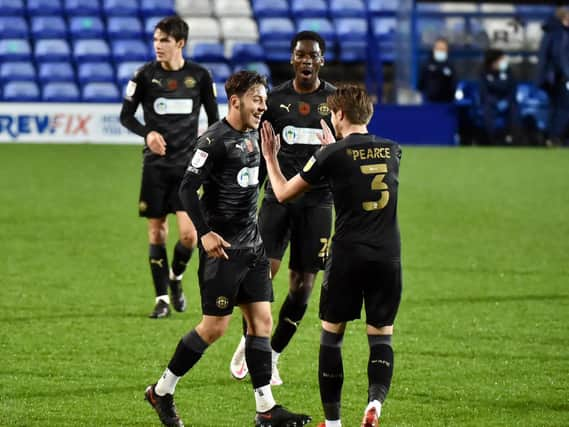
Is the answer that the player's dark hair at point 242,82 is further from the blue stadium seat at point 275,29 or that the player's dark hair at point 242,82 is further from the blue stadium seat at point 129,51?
the blue stadium seat at point 275,29

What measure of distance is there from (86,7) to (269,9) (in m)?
3.99

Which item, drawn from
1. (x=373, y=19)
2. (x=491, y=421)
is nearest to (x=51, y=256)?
(x=491, y=421)

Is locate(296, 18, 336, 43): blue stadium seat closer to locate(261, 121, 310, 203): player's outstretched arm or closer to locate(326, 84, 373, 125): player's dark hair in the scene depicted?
locate(261, 121, 310, 203): player's outstretched arm

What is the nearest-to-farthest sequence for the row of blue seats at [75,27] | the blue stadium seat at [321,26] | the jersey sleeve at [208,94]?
1. the jersey sleeve at [208,94]
2. the row of blue seats at [75,27]
3. the blue stadium seat at [321,26]

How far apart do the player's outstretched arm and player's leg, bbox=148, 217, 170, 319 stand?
3149 mm

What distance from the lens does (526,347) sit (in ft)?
25.0

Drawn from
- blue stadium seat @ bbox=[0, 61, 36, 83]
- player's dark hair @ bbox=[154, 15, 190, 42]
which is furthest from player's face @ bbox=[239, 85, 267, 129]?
blue stadium seat @ bbox=[0, 61, 36, 83]

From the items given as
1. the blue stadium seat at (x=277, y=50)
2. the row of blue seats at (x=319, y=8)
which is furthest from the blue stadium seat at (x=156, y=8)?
the blue stadium seat at (x=277, y=50)

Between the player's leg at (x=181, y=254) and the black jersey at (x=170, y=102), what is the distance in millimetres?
430

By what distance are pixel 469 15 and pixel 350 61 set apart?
264 cm

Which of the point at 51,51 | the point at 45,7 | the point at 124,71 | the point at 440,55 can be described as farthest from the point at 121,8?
the point at 440,55

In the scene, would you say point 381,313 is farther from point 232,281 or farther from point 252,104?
point 252,104

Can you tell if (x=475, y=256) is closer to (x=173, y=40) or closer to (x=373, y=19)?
(x=173, y=40)

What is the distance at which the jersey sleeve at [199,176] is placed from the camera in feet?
18.0
